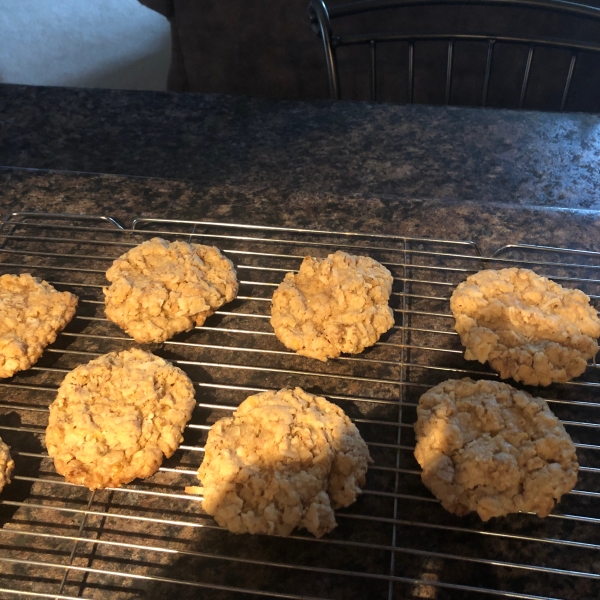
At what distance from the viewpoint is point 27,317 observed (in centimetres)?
152

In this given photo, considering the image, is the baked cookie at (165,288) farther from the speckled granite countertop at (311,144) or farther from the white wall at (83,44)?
the white wall at (83,44)

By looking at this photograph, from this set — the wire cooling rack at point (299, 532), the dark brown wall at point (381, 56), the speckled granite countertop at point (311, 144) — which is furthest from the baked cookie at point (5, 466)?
the dark brown wall at point (381, 56)

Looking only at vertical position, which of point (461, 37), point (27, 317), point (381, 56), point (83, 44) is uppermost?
point (83, 44)

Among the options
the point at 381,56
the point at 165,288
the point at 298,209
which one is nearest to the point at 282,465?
the point at 165,288

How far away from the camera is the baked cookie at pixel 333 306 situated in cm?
146

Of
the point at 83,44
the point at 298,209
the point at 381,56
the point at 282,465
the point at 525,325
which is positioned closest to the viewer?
the point at 282,465

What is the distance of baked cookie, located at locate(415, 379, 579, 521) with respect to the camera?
48.2 inches

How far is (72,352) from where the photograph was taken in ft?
4.99

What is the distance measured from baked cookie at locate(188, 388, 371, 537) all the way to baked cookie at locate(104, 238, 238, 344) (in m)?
0.32

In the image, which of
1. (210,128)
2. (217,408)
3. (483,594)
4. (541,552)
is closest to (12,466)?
→ (217,408)

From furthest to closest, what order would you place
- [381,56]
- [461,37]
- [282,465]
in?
[381,56] → [461,37] → [282,465]

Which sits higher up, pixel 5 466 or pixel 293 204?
pixel 293 204

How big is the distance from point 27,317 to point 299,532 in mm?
901

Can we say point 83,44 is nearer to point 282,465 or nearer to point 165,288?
point 165,288
